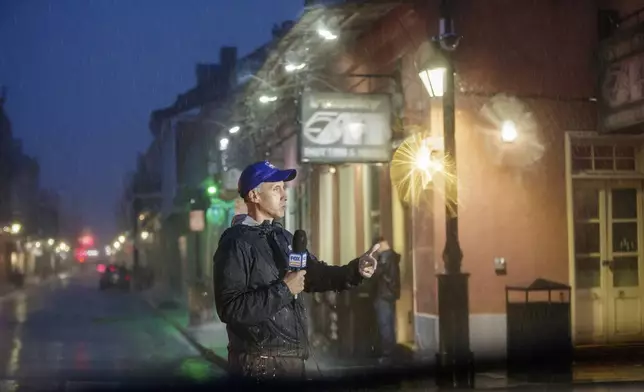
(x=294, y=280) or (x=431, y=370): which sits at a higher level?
(x=294, y=280)

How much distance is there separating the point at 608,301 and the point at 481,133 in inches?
136

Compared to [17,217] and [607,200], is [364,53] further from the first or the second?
[17,217]

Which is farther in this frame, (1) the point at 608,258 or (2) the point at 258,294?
(1) the point at 608,258

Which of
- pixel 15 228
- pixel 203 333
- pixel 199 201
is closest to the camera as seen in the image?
pixel 203 333

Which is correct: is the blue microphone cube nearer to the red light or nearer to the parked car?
the parked car

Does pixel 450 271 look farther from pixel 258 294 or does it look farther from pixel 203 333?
pixel 203 333

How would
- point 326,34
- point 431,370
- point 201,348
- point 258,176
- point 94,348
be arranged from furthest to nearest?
point 94,348 → point 201,348 → point 326,34 → point 431,370 → point 258,176

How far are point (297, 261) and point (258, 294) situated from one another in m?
0.24

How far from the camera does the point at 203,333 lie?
19953mm

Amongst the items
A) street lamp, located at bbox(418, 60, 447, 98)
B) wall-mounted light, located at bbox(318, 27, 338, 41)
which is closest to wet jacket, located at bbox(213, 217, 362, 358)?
street lamp, located at bbox(418, 60, 447, 98)

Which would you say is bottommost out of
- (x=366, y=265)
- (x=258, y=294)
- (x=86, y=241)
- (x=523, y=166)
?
(x=86, y=241)

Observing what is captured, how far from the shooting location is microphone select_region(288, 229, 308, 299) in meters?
4.02

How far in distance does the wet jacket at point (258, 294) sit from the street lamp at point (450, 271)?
7.19 metres

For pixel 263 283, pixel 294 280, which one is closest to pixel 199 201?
pixel 263 283
